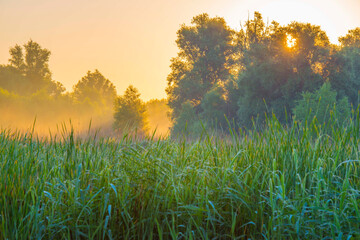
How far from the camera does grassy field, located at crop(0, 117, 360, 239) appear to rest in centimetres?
247

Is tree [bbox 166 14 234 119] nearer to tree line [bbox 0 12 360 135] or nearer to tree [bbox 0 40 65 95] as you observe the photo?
tree line [bbox 0 12 360 135]

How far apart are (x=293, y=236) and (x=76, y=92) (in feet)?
173

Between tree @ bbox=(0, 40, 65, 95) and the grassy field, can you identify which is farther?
tree @ bbox=(0, 40, 65, 95)

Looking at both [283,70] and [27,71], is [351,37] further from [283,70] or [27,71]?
[27,71]

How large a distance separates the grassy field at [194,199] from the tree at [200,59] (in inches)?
982

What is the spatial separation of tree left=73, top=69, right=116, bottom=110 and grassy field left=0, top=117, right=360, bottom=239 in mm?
48346

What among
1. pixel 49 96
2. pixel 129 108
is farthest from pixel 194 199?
pixel 49 96

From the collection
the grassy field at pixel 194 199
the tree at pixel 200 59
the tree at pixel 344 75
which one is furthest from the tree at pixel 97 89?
the grassy field at pixel 194 199

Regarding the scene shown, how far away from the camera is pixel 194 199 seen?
2.80 meters

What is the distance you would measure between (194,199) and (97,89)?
5616 cm

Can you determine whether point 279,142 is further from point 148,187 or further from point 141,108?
point 141,108

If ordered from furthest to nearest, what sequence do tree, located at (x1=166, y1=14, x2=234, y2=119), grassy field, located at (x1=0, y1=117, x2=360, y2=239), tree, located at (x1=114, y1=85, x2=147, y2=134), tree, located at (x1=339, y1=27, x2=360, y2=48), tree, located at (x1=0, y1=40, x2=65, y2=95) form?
tree, located at (x1=0, y1=40, x2=65, y2=95) < tree, located at (x1=166, y1=14, x2=234, y2=119) < tree, located at (x1=339, y1=27, x2=360, y2=48) < tree, located at (x1=114, y1=85, x2=147, y2=134) < grassy field, located at (x1=0, y1=117, x2=360, y2=239)

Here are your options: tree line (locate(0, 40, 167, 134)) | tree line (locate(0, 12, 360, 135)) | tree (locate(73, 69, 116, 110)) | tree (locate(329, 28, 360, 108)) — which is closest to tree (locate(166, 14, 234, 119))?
tree line (locate(0, 12, 360, 135))

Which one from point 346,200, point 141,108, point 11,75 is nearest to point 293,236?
point 346,200
